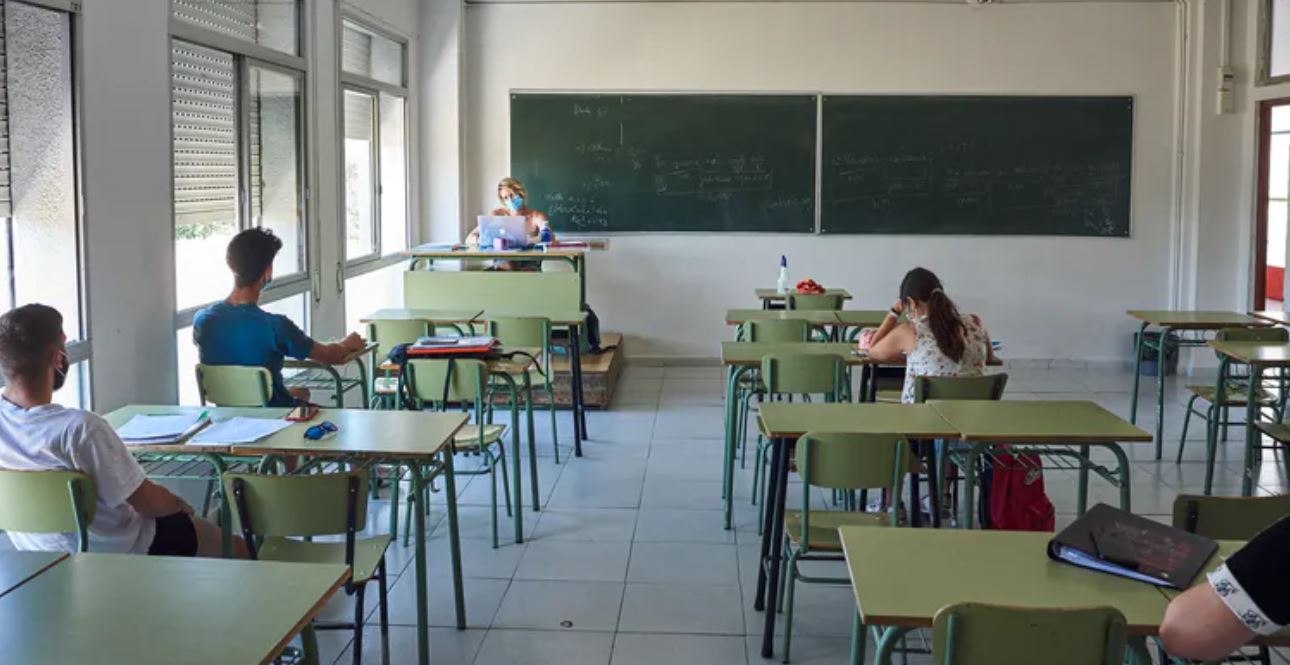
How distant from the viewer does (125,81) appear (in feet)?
14.6

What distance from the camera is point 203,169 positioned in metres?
5.36

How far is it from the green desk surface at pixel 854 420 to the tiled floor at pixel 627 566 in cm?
69

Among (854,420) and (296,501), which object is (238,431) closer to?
(296,501)

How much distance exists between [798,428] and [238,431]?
165cm

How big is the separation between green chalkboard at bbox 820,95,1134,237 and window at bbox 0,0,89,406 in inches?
239

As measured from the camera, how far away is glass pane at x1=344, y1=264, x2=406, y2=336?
25.1 feet

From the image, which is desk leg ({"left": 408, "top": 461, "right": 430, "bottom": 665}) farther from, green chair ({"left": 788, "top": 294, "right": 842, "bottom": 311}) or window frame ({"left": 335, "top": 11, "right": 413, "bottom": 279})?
green chair ({"left": 788, "top": 294, "right": 842, "bottom": 311})

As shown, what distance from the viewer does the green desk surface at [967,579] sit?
2156mm

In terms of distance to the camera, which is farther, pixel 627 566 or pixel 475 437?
pixel 475 437

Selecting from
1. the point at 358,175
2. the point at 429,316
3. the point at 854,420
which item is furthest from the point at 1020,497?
the point at 358,175

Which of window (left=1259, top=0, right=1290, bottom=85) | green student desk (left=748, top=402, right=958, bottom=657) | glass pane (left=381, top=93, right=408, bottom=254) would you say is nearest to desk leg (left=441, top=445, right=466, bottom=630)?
green student desk (left=748, top=402, right=958, bottom=657)

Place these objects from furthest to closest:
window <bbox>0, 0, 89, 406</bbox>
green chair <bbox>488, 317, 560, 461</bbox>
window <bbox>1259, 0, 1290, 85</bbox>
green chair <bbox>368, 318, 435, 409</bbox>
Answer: window <bbox>1259, 0, 1290, 85</bbox> → green chair <bbox>488, 317, 560, 461</bbox> → green chair <bbox>368, 318, 435, 409</bbox> → window <bbox>0, 0, 89, 406</bbox>

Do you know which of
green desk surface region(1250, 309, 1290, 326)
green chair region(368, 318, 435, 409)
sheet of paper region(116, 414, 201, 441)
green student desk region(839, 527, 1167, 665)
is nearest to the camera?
green student desk region(839, 527, 1167, 665)

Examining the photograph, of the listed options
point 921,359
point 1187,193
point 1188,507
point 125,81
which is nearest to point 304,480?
point 1188,507
